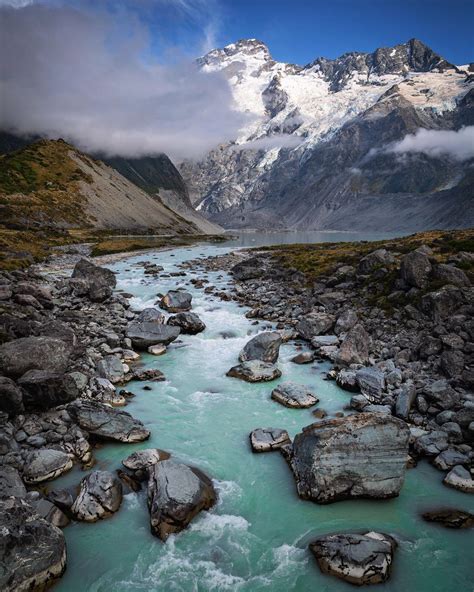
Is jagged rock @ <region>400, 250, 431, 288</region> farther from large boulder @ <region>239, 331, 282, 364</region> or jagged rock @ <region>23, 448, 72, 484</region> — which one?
jagged rock @ <region>23, 448, 72, 484</region>

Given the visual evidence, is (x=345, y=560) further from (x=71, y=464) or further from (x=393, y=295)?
(x=393, y=295)

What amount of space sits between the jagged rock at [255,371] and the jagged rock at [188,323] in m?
7.57

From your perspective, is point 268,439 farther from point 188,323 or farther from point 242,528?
point 188,323

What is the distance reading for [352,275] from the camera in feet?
129

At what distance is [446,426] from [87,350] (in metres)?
17.8

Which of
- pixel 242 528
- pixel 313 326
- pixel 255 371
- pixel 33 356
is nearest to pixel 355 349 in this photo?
pixel 313 326

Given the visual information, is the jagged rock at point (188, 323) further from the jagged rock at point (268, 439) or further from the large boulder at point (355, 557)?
the large boulder at point (355, 557)

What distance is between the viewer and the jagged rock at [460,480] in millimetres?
12938

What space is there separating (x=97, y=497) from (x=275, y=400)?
31.1ft

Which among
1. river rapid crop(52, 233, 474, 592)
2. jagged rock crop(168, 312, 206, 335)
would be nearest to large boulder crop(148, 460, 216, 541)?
river rapid crop(52, 233, 474, 592)

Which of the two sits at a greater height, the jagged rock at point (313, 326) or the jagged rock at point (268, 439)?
the jagged rock at point (313, 326)

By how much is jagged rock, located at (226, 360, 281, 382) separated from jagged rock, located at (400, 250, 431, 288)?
46.8 ft

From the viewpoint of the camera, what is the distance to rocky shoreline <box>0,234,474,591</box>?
36.5 feet

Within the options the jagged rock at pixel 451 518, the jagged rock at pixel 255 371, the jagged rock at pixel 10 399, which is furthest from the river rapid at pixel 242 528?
the jagged rock at pixel 10 399
